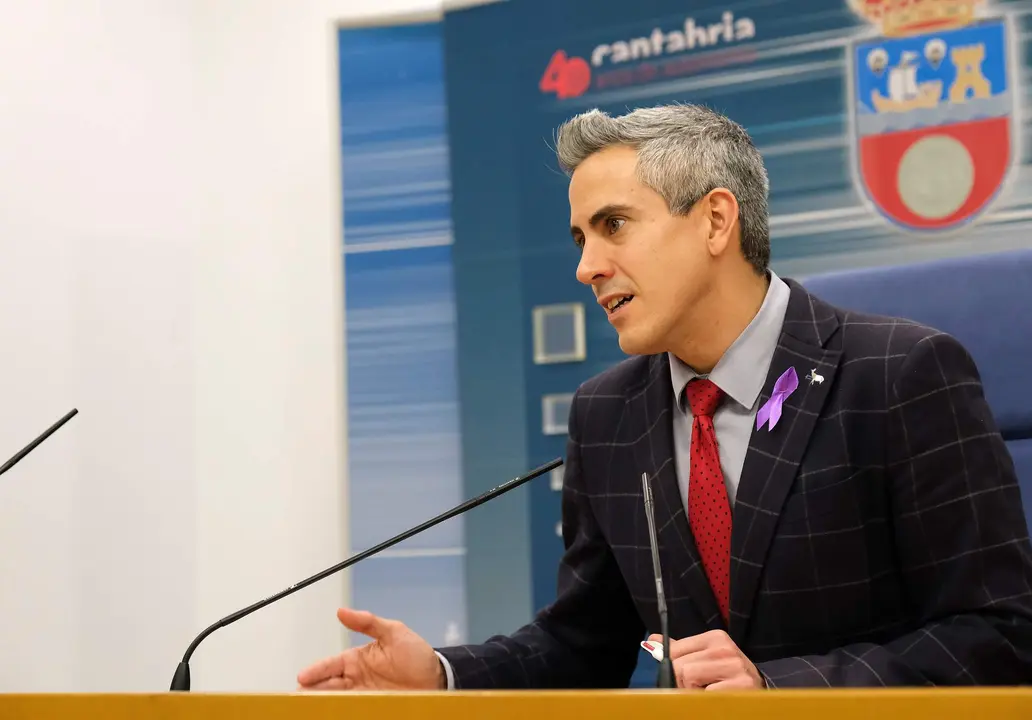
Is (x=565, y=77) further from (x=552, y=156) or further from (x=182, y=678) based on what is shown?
(x=182, y=678)

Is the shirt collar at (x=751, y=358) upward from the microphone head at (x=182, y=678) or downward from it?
upward

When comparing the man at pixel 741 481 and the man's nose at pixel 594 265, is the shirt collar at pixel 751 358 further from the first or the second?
the man's nose at pixel 594 265

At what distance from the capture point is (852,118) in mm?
2357

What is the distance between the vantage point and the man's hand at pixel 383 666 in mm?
1359

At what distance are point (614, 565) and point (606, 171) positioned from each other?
58 centimetres

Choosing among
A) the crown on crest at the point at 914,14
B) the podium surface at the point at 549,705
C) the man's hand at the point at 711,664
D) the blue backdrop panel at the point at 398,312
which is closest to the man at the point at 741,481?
the man's hand at the point at 711,664

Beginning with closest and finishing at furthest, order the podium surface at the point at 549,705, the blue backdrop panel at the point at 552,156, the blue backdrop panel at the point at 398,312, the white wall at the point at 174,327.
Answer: the podium surface at the point at 549,705 < the blue backdrop panel at the point at 552,156 < the white wall at the point at 174,327 < the blue backdrop panel at the point at 398,312

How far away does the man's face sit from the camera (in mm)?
1599

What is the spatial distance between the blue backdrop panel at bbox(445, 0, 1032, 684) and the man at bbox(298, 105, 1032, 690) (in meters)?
0.71

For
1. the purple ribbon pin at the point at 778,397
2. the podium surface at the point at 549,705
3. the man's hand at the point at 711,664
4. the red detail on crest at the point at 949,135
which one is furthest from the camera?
the red detail on crest at the point at 949,135

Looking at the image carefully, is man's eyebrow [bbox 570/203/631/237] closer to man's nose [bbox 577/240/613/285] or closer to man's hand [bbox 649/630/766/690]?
man's nose [bbox 577/240/613/285]

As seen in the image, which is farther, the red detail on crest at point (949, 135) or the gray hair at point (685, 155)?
the red detail on crest at point (949, 135)

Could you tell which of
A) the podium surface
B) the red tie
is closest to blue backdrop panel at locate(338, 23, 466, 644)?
the red tie

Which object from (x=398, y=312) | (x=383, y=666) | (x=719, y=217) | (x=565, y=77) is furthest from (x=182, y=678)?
(x=565, y=77)
